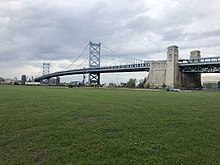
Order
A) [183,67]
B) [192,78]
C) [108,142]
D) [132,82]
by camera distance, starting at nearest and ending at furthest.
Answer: [108,142] → [183,67] → [192,78] → [132,82]

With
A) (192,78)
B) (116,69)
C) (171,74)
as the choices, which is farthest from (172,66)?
(116,69)

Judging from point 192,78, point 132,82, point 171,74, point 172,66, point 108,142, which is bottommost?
point 108,142

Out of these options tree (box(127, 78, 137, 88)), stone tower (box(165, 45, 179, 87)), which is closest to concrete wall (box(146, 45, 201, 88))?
stone tower (box(165, 45, 179, 87))

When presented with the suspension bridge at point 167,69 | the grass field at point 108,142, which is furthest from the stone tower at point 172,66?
the grass field at point 108,142

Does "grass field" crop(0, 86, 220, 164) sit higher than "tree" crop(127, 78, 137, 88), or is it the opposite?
"tree" crop(127, 78, 137, 88)

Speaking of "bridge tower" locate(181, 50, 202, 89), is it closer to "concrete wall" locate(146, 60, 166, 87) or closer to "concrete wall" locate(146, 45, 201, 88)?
"concrete wall" locate(146, 45, 201, 88)

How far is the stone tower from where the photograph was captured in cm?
9186

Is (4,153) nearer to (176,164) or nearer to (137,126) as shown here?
(176,164)

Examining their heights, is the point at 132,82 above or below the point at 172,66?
below

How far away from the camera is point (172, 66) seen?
92.7m

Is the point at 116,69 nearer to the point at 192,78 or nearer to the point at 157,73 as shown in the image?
the point at 157,73

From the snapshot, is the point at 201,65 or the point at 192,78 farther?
the point at 192,78

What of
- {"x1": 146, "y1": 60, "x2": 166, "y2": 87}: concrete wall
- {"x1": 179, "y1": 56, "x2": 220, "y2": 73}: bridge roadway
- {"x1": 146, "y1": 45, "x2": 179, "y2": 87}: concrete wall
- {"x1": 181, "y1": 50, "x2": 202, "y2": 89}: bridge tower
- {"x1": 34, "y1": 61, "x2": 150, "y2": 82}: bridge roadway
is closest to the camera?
{"x1": 179, "y1": 56, "x2": 220, "y2": 73}: bridge roadway

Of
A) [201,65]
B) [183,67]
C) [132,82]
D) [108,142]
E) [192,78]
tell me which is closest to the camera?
[108,142]
